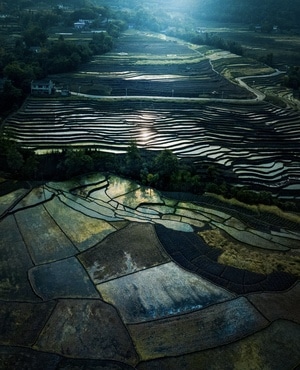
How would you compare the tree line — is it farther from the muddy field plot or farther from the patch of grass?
the muddy field plot

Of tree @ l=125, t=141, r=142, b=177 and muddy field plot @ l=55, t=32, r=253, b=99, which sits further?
muddy field plot @ l=55, t=32, r=253, b=99

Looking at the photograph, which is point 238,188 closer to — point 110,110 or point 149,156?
point 149,156

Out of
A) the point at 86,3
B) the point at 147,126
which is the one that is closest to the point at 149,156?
the point at 147,126

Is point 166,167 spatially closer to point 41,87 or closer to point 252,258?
point 252,258

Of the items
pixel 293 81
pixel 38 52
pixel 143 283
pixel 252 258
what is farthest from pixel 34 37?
pixel 252 258

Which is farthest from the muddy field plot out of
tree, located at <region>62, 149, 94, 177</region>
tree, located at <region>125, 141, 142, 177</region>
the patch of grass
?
the patch of grass

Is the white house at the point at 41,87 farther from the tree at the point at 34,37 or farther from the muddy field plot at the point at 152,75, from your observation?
the tree at the point at 34,37

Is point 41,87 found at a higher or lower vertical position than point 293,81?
lower
